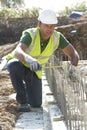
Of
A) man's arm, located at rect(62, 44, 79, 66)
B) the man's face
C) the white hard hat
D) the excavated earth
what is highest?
the white hard hat

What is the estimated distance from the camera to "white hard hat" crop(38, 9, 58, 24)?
5.34 metres

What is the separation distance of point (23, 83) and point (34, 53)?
1.83ft

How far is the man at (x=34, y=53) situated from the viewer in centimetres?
538

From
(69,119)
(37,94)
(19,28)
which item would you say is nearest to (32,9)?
(19,28)

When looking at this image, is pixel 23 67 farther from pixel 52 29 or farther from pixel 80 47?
pixel 80 47

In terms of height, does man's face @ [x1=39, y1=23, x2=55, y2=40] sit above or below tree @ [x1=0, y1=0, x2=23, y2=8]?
above

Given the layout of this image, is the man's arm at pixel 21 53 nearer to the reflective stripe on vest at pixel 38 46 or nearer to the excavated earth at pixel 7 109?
the reflective stripe on vest at pixel 38 46

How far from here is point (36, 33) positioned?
5.49 meters

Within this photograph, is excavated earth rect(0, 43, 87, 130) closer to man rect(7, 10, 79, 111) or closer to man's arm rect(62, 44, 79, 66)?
man rect(7, 10, 79, 111)

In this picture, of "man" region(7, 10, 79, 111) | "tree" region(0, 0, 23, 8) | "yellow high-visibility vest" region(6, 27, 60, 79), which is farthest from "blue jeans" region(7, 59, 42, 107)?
"tree" region(0, 0, 23, 8)

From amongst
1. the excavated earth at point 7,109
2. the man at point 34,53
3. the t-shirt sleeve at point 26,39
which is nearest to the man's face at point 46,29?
the man at point 34,53

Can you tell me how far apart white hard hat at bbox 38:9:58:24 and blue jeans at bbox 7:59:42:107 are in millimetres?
772

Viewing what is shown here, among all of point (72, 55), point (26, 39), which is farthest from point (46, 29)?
point (72, 55)

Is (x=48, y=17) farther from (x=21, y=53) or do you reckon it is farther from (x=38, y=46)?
(x=21, y=53)
